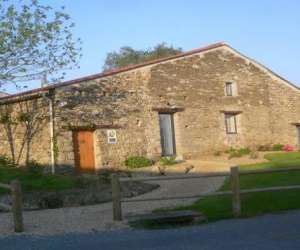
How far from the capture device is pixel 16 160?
70.9ft

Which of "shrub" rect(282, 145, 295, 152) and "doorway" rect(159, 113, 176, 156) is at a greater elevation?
"doorway" rect(159, 113, 176, 156)

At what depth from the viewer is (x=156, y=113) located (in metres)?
23.1

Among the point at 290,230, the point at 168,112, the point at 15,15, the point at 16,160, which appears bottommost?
the point at 290,230

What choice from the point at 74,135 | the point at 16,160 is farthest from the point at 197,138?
the point at 16,160

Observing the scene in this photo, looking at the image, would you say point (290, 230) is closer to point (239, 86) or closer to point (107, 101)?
point (107, 101)

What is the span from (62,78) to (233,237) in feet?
42.5

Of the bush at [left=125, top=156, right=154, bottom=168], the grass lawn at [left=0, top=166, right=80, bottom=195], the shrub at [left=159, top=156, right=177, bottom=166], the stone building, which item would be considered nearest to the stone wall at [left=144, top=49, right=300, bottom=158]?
the stone building

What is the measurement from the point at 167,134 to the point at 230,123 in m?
4.21

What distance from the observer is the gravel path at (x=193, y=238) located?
305 inches

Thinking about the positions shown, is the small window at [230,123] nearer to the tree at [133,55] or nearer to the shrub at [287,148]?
the shrub at [287,148]

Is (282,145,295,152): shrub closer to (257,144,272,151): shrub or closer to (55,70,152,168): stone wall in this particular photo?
(257,144,272,151): shrub

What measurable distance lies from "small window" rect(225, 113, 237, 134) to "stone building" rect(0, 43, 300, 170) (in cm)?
5

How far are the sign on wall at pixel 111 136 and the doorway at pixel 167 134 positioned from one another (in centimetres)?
260

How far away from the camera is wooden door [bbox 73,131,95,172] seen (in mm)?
20484
